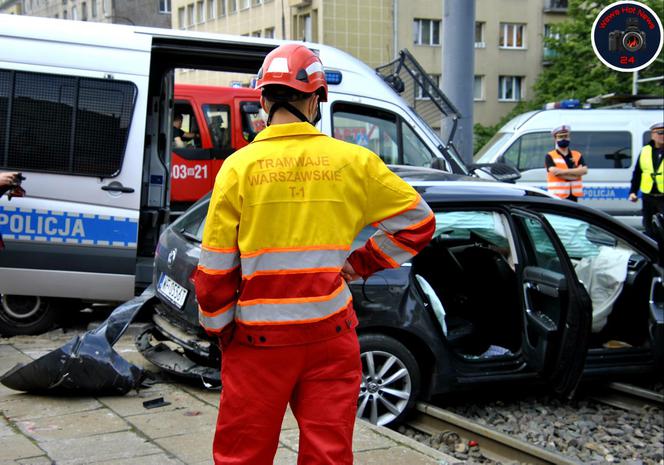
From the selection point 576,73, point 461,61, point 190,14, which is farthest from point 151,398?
point 190,14

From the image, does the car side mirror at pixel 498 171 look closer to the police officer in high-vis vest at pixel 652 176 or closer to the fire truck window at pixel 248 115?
the police officer in high-vis vest at pixel 652 176

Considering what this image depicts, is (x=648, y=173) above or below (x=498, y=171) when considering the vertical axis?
above

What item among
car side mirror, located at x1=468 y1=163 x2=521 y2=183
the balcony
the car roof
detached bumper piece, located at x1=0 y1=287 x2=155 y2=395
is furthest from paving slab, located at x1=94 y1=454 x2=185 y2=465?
the balcony

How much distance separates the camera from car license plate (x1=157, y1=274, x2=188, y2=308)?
5.93 metres

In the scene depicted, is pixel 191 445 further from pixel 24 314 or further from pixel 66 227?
pixel 24 314

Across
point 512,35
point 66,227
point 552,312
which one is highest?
point 512,35

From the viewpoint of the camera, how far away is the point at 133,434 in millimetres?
5219

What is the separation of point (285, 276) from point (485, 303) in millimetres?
3736

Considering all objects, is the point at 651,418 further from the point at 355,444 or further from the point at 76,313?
the point at 76,313

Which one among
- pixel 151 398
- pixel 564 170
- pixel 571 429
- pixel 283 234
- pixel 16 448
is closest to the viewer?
pixel 283 234

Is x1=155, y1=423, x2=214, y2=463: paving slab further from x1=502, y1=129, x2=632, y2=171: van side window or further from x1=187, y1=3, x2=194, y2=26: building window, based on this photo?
x1=187, y1=3, x2=194, y2=26: building window

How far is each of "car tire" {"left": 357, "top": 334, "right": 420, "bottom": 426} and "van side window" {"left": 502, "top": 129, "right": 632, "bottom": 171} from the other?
1124cm

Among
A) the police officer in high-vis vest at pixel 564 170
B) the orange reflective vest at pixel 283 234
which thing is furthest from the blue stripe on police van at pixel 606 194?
the orange reflective vest at pixel 283 234

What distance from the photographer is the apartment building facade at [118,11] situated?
222ft
